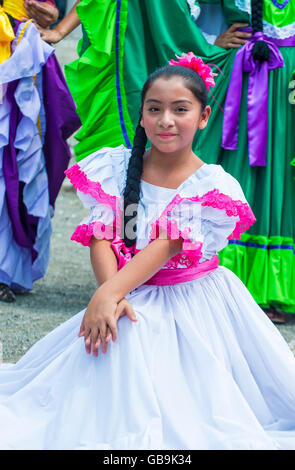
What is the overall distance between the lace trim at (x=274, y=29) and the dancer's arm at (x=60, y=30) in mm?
860

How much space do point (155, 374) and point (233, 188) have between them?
1.81ft

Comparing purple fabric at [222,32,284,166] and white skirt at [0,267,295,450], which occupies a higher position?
purple fabric at [222,32,284,166]

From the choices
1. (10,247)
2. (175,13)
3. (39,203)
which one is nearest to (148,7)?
(175,13)

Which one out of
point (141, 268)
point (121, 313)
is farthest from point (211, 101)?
point (121, 313)

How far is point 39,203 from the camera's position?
130 inches

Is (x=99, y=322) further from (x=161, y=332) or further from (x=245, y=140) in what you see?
(x=245, y=140)

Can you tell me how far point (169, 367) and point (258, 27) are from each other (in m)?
1.91

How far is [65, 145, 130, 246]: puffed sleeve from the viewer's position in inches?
75.9

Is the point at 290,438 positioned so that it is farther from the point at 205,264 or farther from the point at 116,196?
the point at 116,196

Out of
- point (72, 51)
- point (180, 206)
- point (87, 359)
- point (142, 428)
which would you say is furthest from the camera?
point (72, 51)

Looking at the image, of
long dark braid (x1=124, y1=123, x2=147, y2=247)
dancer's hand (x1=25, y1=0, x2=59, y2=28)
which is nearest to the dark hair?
long dark braid (x1=124, y1=123, x2=147, y2=247)

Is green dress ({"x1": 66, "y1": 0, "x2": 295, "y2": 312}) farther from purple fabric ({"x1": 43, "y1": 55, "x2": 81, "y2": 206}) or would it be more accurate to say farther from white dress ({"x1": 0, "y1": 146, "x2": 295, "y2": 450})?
A: white dress ({"x1": 0, "y1": 146, "x2": 295, "y2": 450})

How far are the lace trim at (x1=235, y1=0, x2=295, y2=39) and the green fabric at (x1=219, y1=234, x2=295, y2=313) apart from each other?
3.01 feet

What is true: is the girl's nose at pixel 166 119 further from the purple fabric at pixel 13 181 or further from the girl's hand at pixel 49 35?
the girl's hand at pixel 49 35
